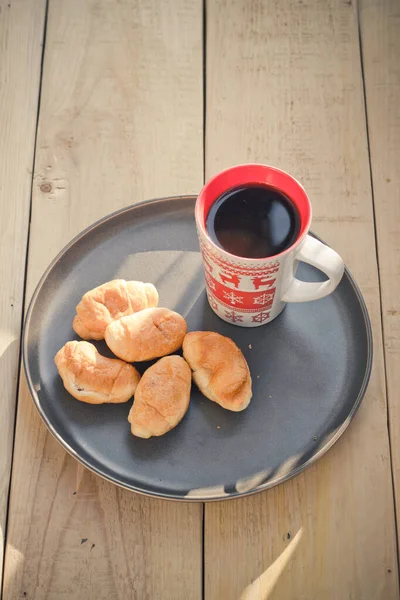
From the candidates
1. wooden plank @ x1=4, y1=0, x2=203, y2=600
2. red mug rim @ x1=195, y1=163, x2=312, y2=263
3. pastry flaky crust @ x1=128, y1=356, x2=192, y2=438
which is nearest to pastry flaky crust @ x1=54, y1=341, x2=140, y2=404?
pastry flaky crust @ x1=128, y1=356, x2=192, y2=438

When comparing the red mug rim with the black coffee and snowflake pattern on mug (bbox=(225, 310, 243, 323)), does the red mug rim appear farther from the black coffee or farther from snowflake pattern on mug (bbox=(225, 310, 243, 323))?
snowflake pattern on mug (bbox=(225, 310, 243, 323))

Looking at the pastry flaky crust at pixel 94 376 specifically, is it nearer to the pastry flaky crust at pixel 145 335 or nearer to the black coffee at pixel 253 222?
the pastry flaky crust at pixel 145 335

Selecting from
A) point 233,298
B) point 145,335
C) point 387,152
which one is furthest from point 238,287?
point 387,152

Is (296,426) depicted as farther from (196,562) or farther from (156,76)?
(156,76)

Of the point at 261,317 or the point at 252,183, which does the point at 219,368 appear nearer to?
the point at 261,317

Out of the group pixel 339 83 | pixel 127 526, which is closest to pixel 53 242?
pixel 127 526

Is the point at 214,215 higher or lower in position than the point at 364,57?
lower
